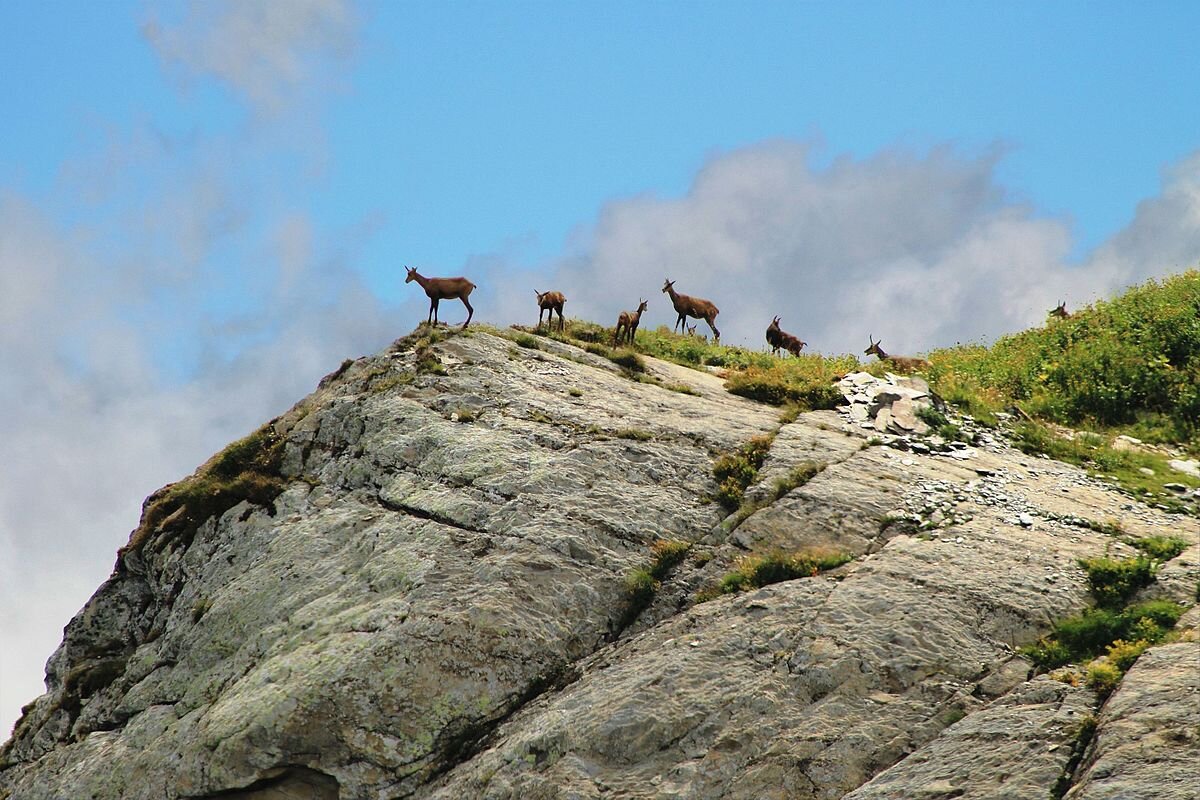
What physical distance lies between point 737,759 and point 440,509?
796 centimetres

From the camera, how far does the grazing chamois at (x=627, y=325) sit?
32.6 m

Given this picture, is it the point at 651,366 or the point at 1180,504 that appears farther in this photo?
the point at 651,366

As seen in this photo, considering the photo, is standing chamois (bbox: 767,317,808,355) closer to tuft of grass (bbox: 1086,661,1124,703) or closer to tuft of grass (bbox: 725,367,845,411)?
tuft of grass (bbox: 725,367,845,411)

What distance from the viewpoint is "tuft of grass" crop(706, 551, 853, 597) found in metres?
21.2

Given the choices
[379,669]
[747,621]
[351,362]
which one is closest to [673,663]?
[747,621]

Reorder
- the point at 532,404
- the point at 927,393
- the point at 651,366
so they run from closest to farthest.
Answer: the point at 532,404 < the point at 927,393 < the point at 651,366

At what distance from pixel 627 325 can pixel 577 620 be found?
13038 millimetres

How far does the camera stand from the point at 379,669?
20281 millimetres

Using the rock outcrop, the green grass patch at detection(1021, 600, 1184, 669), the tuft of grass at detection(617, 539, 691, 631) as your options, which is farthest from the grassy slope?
the tuft of grass at detection(617, 539, 691, 631)

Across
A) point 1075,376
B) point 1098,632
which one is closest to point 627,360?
point 1075,376

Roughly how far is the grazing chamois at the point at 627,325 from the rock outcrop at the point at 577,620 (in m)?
4.15

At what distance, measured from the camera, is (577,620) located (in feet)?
69.5

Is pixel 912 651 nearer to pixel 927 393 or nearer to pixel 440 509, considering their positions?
pixel 440 509

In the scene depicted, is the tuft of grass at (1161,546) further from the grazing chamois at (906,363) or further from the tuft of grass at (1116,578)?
the grazing chamois at (906,363)
